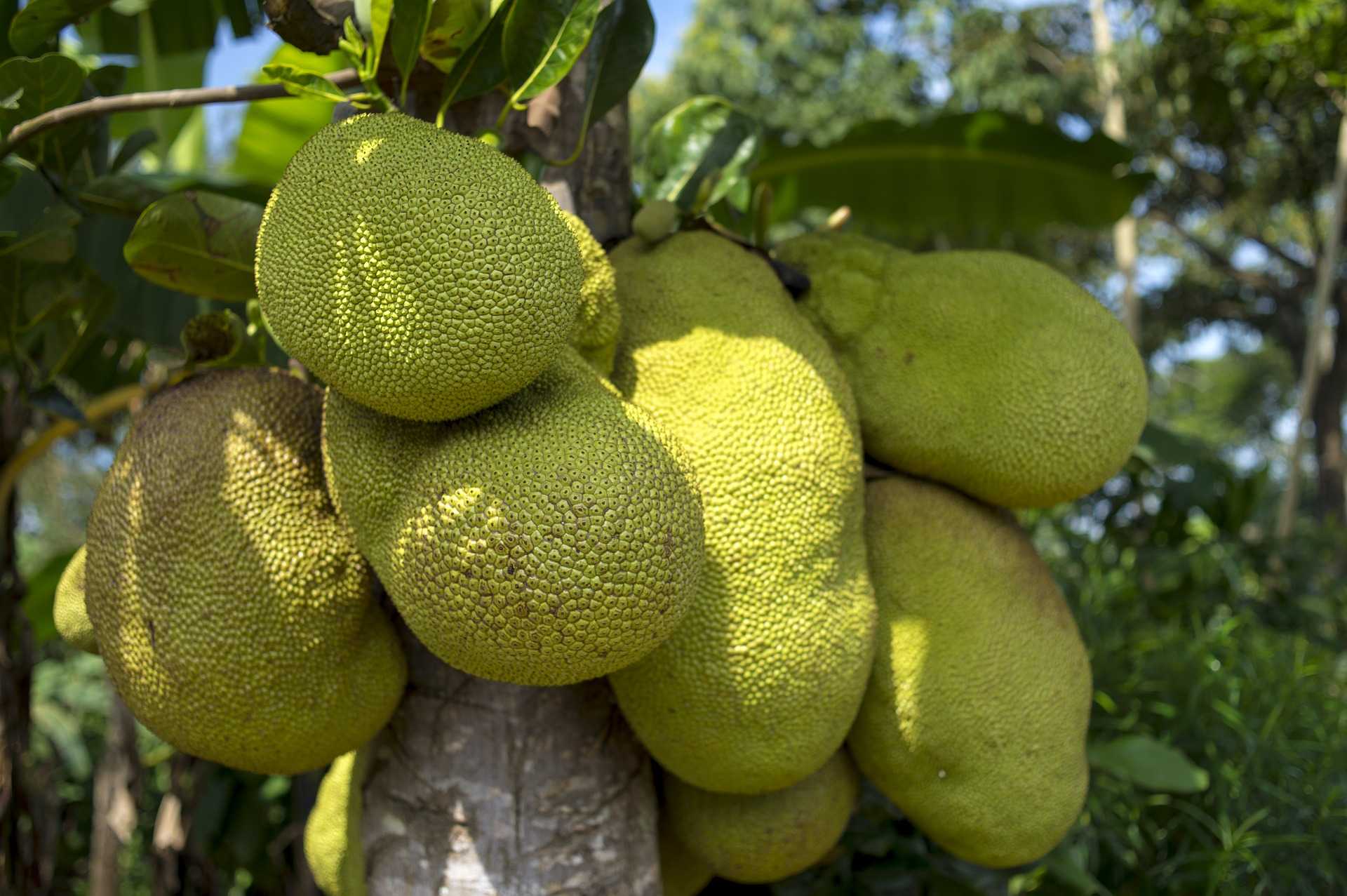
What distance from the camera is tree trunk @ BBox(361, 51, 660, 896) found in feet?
3.30

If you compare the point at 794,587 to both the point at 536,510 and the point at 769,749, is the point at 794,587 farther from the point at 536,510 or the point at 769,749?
the point at 536,510

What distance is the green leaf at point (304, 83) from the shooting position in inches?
34.3

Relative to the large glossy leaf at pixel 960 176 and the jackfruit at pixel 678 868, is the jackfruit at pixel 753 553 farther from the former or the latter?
the large glossy leaf at pixel 960 176

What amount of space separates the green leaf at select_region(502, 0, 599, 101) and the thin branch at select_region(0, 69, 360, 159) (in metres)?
0.15

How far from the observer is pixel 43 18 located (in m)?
1.02

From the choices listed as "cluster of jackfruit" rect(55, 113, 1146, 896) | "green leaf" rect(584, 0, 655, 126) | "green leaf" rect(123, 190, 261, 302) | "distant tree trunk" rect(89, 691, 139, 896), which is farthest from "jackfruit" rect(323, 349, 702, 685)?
"distant tree trunk" rect(89, 691, 139, 896)

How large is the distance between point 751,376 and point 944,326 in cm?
29

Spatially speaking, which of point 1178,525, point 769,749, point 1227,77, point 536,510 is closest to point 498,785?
point 769,749

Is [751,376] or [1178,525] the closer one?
→ [751,376]

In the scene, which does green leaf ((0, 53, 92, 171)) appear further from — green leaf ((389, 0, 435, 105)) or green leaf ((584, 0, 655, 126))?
green leaf ((584, 0, 655, 126))

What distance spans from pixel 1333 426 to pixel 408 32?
8.29 meters

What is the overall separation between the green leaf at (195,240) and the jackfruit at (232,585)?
0.39 feet

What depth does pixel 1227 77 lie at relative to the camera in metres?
4.01

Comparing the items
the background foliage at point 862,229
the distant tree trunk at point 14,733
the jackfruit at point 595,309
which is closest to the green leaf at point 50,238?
the background foliage at point 862,229
